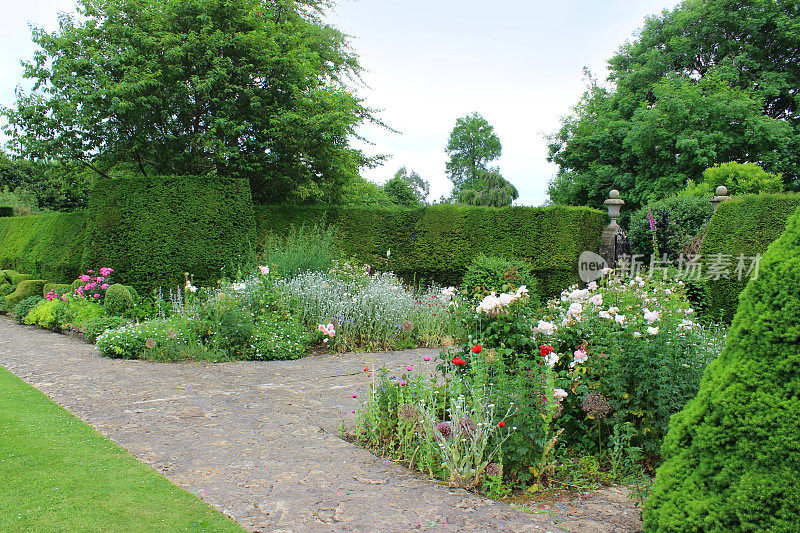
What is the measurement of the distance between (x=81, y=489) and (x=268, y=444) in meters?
1.08

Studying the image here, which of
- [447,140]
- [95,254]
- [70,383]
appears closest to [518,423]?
[70,383]

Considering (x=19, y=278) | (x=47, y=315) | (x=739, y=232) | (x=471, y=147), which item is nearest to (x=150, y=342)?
(x=47, y=315)

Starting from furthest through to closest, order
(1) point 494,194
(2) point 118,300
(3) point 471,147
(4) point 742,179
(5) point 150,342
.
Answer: (3) point 471,147, (1) point 494,194, (4) point 742,179, (2) point 118,300, (5) point 150,342

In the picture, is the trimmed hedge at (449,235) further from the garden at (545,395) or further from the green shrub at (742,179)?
the garden at (545,395)

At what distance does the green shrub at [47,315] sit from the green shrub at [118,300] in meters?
1.34

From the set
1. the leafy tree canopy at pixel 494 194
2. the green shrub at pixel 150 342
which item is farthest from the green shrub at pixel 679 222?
the leafy tree canopy at pixel 494 194

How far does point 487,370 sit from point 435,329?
4573mm

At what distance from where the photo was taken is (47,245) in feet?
41.6

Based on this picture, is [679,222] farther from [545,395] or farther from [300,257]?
[545,395]

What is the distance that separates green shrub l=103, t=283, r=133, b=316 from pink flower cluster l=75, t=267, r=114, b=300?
1.15 feet

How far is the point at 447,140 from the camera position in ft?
136

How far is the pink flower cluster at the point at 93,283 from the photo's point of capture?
8938 millimetres

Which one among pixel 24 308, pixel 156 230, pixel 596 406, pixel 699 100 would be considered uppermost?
pixel 699 100

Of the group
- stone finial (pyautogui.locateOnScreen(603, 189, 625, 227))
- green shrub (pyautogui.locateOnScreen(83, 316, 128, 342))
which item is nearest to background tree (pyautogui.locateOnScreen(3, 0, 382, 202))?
green shrub (pyautogui.locateOnScreen(83, 316, 128, 342))
